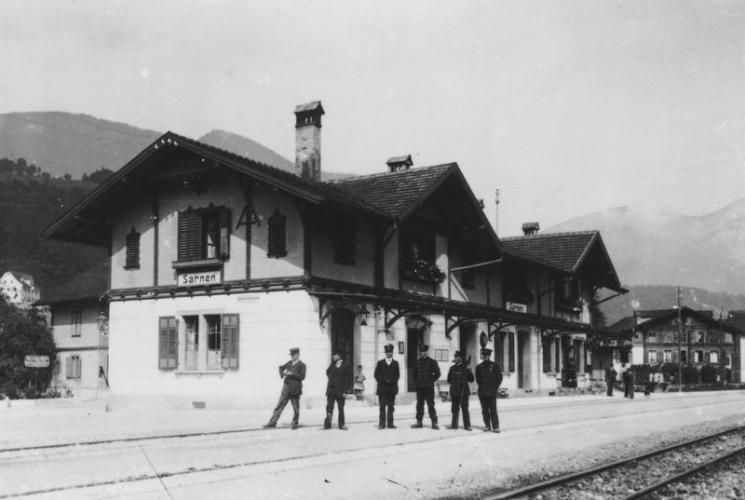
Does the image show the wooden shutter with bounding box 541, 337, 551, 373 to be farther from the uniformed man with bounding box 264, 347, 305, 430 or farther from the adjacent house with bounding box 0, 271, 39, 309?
the adjacent house with bounding box 0, 271, 39, 309

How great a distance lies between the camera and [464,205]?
92.4 ft

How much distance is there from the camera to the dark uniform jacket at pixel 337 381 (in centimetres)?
1581

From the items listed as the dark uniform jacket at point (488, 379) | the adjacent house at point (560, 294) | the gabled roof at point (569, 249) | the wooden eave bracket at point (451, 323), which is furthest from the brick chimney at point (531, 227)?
the dark uniform jacket at point (488, 379)

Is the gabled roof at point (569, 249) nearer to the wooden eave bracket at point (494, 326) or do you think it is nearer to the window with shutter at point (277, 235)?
the wooden eave bracket at point (494, 326)

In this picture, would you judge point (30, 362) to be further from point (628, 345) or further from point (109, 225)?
point (628, 345)

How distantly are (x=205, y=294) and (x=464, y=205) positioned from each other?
9.45 metres

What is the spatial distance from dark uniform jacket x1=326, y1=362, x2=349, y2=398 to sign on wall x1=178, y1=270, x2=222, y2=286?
24.5 ft

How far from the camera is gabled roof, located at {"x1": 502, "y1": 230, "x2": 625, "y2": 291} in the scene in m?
37.4

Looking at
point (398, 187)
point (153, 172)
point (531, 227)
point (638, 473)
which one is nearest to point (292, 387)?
point (638, 473)

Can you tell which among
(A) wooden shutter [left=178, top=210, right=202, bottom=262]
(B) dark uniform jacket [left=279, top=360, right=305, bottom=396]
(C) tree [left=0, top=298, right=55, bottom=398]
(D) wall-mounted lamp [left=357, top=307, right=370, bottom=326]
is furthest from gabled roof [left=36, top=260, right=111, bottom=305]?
(B) dark uniform jacket [left=279, top=360, right=305, bottom=396]

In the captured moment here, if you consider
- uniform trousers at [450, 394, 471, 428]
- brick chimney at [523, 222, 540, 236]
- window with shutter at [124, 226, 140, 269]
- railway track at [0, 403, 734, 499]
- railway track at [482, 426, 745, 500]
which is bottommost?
railway track at [482, 426, 745, 500]

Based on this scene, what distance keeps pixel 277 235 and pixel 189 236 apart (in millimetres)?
2839

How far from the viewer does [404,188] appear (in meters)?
25.9

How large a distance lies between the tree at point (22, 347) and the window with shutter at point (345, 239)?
23.6 metres
